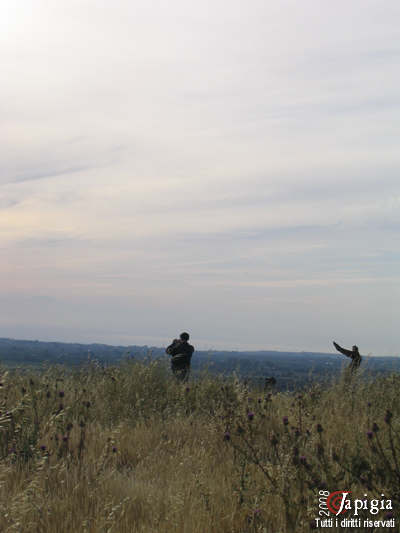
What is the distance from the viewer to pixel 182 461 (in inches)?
211

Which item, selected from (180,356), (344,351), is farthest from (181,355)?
(344,351)

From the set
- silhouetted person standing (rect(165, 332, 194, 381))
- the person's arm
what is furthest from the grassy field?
the person's arm

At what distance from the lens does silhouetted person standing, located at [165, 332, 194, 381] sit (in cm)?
1086

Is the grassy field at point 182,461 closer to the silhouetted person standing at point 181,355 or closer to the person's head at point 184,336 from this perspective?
the silhouetted person standing at point 181,355

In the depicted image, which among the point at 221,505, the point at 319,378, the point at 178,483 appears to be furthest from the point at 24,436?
the point at 319,378

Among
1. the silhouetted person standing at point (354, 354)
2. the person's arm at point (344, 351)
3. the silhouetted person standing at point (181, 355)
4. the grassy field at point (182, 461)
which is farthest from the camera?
the person's arm at point (344, 351)

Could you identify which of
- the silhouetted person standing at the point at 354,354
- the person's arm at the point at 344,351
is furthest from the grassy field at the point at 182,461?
the person's arm at the point at 344,351

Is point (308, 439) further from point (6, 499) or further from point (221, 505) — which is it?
point (6, 499)

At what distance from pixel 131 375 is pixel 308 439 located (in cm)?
436

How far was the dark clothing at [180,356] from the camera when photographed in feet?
35.7

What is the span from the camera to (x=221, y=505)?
4094mm

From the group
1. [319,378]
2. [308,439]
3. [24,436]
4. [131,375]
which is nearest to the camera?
[308,439]

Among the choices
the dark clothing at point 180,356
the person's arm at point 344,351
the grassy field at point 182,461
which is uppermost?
the person's arm at point 344,351

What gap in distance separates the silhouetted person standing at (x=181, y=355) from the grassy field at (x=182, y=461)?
5.99 feet
